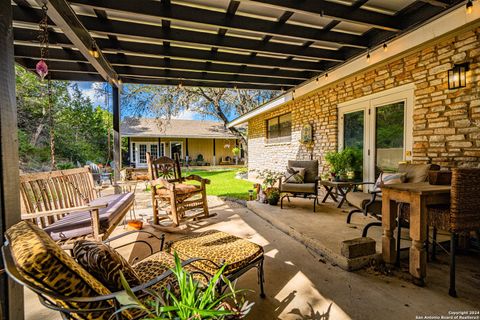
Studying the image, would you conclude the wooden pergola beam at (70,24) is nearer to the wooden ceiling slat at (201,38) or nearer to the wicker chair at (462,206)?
the wooden ceiling slat at (201,38)

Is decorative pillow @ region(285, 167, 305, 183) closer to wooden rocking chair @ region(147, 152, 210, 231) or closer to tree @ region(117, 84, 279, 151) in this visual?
wooden rocking chair @ region(147, 152, 210, 231)

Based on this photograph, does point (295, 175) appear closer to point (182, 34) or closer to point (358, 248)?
point (358, 248)

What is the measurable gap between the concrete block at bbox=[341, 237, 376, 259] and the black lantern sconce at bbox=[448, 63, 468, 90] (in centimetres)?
255

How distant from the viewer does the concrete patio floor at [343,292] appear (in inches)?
69.0

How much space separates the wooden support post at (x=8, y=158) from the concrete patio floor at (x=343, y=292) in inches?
20.4

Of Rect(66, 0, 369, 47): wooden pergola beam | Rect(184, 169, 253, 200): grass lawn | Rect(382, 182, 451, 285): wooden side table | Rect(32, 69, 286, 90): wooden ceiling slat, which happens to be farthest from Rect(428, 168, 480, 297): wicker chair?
Rect(32, 69, 286, 90): wooden ceiling slat

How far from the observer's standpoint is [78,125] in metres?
13.1

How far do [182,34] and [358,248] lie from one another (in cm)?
385

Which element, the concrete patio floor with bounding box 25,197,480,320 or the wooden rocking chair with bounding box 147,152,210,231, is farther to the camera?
the wooden rocking chair with bounding box 147,152,210,231

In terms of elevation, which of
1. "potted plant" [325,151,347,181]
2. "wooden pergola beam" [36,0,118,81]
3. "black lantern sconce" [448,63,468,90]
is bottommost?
"potted plant" [325,151,347,181]

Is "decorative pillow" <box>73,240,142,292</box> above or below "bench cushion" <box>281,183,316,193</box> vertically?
above

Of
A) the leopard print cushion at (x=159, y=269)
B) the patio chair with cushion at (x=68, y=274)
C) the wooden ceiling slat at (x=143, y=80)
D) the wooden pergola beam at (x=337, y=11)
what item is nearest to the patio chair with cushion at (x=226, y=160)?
the wooden ceiling slat at (x=143, y=80)

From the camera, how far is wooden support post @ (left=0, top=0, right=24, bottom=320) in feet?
4.59

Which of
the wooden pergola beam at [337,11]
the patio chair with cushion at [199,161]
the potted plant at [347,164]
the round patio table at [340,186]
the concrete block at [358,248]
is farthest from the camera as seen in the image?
the patio chair with cushion at [199,161]
